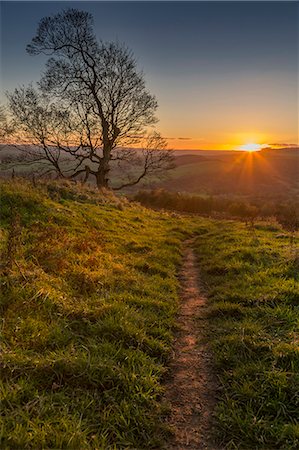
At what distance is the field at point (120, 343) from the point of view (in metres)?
3.74

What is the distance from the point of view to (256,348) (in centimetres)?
520

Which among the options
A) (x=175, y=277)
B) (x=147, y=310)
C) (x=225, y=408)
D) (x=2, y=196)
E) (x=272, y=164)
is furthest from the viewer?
(x=272, y=164)

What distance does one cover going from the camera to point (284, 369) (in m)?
4.65

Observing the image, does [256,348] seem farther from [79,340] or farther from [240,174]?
[240,174]

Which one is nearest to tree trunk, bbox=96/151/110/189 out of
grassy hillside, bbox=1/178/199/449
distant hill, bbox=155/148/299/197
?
grassy hillside, bbox=1/178/199/449

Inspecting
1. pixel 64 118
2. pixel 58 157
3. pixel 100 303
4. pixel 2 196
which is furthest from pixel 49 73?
pixel 100 303

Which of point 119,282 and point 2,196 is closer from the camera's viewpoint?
point 119,282

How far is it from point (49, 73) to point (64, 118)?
3.09 m

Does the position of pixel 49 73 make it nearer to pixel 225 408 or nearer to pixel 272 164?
pixel 225 408

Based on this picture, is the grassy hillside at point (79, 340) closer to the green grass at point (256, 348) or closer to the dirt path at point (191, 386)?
the dirt path at point (191, 386)

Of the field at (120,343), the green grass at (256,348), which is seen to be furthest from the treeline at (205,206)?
the field at (120,343)

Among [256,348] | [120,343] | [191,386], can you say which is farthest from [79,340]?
[256,348]

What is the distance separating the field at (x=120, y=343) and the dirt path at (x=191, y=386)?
133mm

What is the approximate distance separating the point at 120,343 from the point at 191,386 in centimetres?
123
